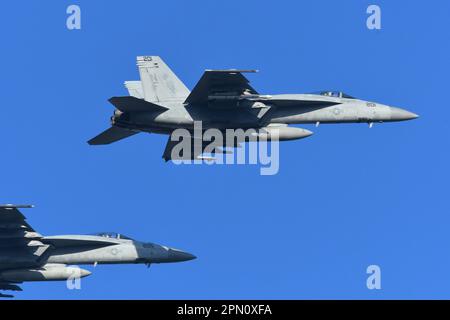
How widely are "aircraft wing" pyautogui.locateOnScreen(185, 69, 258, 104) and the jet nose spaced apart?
837 centimetres

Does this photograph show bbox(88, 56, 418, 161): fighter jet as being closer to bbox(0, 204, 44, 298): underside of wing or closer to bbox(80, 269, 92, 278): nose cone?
bbox(0, 204, 44, 298): underside of wing

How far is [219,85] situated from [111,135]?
6703 millimetres

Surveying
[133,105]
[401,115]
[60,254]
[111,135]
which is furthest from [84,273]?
[401,115]

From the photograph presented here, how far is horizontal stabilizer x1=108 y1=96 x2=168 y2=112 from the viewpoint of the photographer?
49.9m

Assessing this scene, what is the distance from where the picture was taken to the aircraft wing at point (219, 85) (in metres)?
49.4

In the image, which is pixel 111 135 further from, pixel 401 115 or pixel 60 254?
pixel 401 115

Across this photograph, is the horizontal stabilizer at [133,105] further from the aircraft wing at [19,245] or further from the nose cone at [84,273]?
the nose cone at [84,273]

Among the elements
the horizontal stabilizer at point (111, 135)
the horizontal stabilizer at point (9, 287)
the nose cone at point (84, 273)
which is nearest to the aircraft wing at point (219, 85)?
the horizontal stabilizer at point (111, 135)

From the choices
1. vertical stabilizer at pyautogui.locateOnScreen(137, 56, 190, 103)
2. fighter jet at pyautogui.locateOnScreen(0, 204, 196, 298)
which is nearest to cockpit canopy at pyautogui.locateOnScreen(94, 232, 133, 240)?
fighter jet at pyautogui.locateOnScreen(0, 204, 196, 298)

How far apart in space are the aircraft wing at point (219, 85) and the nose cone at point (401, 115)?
646 cm

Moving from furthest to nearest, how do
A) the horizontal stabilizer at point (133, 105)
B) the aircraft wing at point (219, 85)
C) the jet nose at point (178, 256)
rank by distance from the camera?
the jet nose at point (178, 256)
the horizontal stabilizer at point (133, 105)
the aircraft wing at point (219, 85)

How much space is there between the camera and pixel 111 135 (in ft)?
179

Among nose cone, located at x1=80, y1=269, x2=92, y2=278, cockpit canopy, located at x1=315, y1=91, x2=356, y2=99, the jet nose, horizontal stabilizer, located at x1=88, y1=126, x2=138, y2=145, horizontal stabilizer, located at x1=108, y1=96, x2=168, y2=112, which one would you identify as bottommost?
nose cone, located at x1=80, y1=269, x2=92, y2=278
